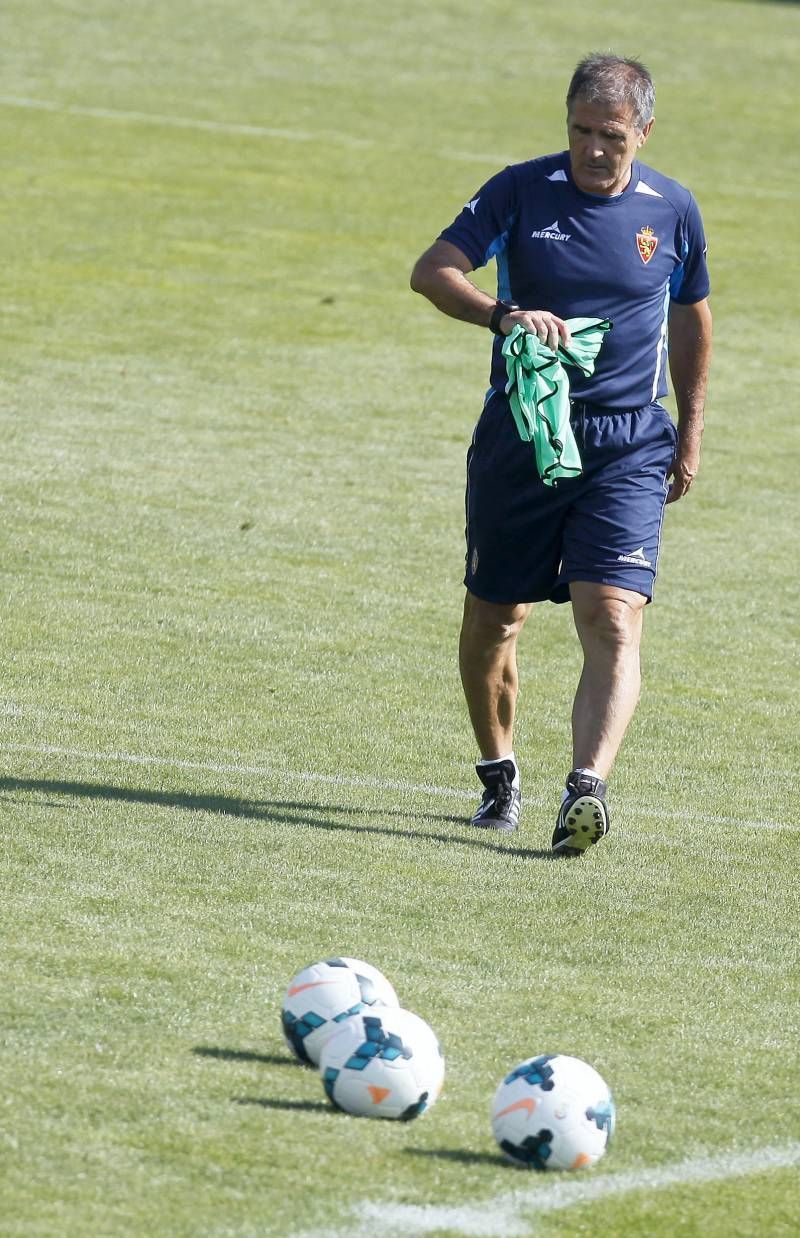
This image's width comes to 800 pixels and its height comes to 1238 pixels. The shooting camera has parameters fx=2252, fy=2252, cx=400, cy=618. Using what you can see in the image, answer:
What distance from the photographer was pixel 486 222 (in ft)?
22.6

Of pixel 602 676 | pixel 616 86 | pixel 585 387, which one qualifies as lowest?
pixel 602 676

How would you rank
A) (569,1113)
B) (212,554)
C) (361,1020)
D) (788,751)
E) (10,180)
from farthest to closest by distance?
(10,180) < (212,554) < (788,751) < (361,1020) < (569,1113)

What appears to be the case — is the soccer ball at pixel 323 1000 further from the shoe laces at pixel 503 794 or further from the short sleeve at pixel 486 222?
the short sleeve at pixel 486 222

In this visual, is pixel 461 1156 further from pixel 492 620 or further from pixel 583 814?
pixel 492 620

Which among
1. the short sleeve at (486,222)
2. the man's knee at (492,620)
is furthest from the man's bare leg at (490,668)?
the short sleeve at (486,222)

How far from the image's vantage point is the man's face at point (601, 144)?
673 cm

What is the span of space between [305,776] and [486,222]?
196 centimetres

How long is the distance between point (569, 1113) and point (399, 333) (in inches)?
498

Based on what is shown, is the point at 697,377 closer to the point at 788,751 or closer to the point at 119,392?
the point at 788,751

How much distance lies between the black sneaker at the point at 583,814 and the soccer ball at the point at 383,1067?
195 centimetres

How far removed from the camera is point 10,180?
20.3 metres

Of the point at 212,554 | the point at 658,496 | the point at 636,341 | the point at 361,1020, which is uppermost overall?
the point at 636,341

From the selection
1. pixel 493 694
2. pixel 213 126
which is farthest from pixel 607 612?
pixel 213 126

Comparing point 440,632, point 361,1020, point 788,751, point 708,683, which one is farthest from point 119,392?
point 361,1020
